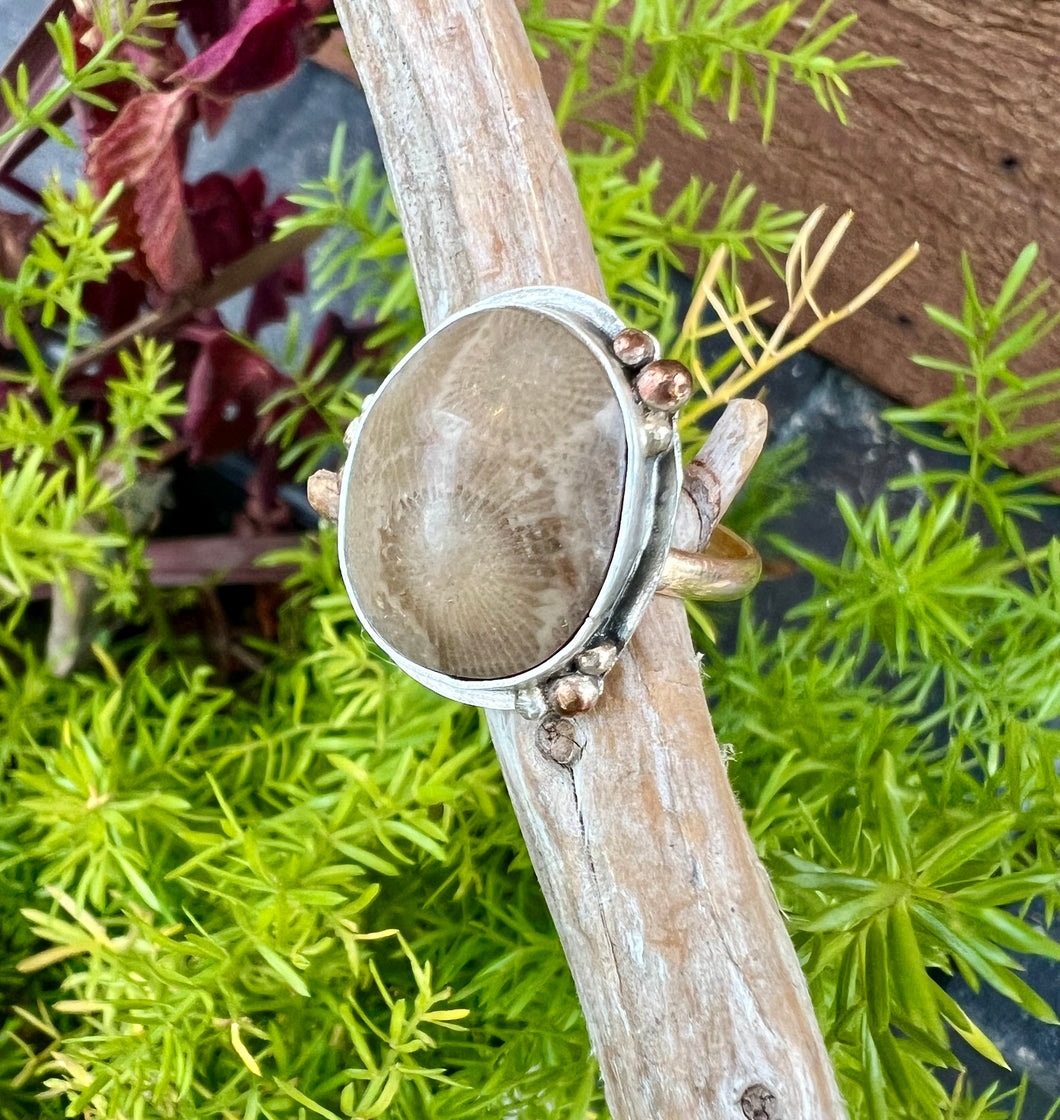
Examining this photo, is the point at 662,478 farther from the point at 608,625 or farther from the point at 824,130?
the point at 824,130

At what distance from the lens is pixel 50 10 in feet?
2.50

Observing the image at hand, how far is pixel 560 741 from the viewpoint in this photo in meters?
0.50

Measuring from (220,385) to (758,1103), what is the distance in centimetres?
74

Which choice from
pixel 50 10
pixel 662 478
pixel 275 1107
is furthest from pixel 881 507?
pixel 50 10

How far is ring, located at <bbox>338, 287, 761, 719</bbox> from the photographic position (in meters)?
0.46

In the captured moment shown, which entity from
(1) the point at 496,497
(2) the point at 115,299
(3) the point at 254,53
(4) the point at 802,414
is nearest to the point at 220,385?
(2) the point at 115,299

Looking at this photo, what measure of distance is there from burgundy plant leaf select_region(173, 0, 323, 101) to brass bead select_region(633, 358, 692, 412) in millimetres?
457

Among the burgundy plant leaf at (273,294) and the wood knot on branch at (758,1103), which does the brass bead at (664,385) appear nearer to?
the wood knot on branch at (758,1103)

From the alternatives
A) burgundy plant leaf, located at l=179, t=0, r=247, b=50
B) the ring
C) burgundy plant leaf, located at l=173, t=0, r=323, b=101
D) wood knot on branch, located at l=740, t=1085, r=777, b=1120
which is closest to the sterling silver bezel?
the ring

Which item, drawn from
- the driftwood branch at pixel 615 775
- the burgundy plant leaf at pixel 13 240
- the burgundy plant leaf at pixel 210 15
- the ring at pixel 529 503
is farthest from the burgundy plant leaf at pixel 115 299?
the ring at pixel 529 503

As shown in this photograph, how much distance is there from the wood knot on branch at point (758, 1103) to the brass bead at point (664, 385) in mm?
331

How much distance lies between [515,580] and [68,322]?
2.37 ft

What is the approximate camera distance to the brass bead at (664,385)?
0.46 metres

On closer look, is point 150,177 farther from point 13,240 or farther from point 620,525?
point 620,525
